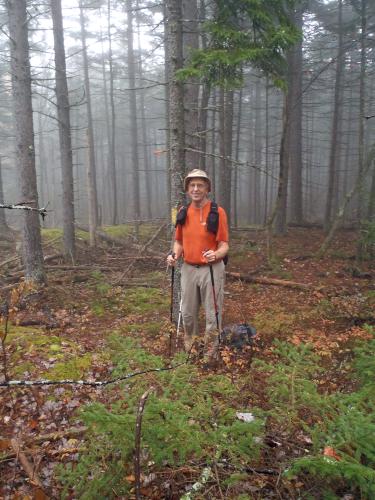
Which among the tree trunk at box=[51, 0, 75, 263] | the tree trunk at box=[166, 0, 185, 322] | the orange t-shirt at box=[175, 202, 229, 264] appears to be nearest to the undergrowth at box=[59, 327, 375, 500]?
the orange t-shirt at box=[175, 202, 229, 264]

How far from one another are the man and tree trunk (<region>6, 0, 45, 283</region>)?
4613mm

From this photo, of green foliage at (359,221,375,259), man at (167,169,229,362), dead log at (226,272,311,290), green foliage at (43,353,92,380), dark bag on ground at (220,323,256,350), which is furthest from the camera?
green foliage at (359,221,375,259)

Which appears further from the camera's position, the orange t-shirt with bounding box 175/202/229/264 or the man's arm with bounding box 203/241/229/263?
the orange t-shirt with bounding box 175/202/229/264

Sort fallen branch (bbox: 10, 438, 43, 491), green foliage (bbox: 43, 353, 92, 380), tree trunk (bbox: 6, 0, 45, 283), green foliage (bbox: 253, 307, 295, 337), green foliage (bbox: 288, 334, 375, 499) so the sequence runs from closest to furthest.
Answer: green foliage (bbox: 288, 334, 375, 499), fallen branch (bbox: 10, 438, 43, 491), green foliage (bbox: 43, 353, 92, 380), green foliage (bbox: 253, 307, 295, 337), tree trunk (bbox: 6, 0, 45, 283)

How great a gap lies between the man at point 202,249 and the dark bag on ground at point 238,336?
0.56 meters

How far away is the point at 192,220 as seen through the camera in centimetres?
533

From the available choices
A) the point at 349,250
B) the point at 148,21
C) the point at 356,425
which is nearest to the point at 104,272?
the point at 349,250

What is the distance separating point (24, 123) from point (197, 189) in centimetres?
580

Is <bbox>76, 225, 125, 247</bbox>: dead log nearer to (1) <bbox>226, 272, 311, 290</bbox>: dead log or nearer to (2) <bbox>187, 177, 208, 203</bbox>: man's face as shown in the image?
(1) <bbox>226, 272, 311, 290</bbox>: dead log

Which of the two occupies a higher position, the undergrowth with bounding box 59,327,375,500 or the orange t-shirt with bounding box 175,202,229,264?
the orange t-shirt with bounding box 175,202,229,264

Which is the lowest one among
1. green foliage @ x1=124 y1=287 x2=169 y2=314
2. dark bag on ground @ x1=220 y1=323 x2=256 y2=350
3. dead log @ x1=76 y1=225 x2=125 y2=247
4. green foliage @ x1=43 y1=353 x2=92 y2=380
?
green foliage @ x1=124 y1=287 x2=169 y2=314

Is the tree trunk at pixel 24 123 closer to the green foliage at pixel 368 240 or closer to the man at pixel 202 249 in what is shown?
the man at pixel 202 249

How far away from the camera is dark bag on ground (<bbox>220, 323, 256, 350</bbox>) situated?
5.88 metres

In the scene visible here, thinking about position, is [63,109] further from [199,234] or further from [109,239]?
[199,234]
